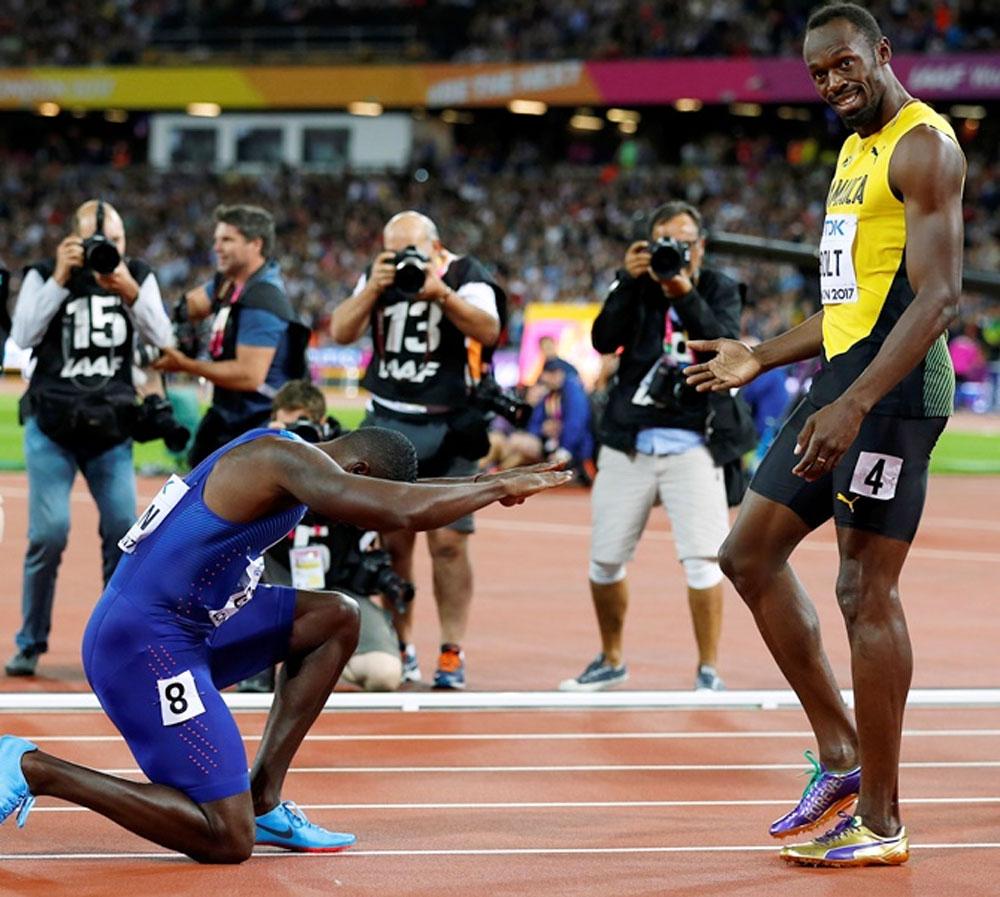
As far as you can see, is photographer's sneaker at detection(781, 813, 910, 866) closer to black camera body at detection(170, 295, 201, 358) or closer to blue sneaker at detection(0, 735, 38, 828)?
blue sneaker at detection(0, 735, 38, 828)

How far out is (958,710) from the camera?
7.72 metres

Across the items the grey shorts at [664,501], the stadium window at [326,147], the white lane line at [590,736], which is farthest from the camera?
the stadium window at [326,147]

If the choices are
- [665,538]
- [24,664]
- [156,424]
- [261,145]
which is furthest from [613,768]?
[261,145]

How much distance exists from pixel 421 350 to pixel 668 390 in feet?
3.68

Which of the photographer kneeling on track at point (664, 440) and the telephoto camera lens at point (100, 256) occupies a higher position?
the telephoto camera lens at point (100, 256)

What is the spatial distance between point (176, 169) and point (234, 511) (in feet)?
150

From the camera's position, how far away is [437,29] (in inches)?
1858

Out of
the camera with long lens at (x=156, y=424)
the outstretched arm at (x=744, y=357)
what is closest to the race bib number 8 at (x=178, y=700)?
the outstretched arm at (x=744, y=357)

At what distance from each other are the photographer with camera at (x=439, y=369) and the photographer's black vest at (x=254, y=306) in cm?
29

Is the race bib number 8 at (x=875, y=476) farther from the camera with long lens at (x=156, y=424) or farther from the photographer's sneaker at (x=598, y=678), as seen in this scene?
the camera with long lens at (x=156, y=424)

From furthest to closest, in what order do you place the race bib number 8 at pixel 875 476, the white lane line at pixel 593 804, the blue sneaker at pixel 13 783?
the white lane line at pixel 593 804 < the race bib number 8 at pixel 875 476 < the blue sneaker at pixel 13 783

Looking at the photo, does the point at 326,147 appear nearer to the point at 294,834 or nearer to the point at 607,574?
the point at 607,574

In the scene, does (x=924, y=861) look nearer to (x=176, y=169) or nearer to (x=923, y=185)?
(x=923, y=185)

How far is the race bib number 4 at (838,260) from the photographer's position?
17.1ft
